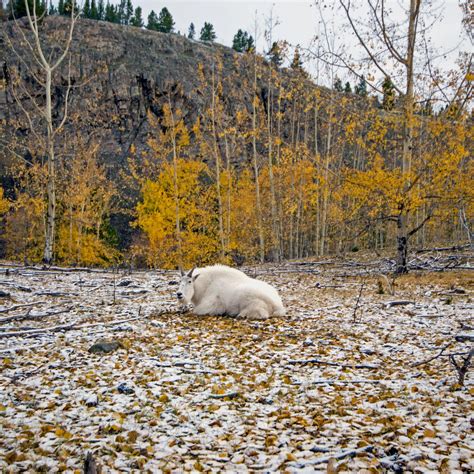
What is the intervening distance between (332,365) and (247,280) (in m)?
4.53

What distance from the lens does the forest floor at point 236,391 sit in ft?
13.8

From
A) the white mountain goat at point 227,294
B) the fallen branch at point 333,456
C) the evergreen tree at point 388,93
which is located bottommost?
the fallen branch at point 333,456

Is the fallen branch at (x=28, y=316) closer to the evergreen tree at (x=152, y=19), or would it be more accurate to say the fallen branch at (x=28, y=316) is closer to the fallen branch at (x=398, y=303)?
the fallen branch at (x=398, y=303)

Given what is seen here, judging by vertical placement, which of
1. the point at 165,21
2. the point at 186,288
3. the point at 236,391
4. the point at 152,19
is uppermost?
the point at 152,19

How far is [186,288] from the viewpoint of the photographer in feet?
36.6

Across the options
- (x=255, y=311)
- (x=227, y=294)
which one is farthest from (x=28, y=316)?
(x=255, y=311)

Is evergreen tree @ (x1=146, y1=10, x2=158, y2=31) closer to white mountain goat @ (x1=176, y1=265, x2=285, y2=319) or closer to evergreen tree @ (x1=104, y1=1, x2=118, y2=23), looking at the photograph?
evergreen tree @ (x1=104, y1=1, x2=118, y2=23)

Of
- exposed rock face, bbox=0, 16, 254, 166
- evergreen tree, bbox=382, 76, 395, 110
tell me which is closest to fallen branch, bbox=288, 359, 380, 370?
evergreen tree, bbox=382, 76, 395, 110

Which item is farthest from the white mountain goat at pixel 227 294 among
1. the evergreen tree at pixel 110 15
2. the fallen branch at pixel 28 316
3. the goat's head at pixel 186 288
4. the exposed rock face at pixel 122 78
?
the evergreen tree at pixel 110 15

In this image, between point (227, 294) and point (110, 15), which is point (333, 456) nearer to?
point (227, 294)

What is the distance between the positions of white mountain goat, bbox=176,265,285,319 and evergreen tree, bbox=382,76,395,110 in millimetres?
10329

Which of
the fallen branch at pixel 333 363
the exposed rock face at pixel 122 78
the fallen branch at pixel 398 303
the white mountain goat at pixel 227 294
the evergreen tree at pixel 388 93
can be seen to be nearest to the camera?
the fallen branch at pixel 333 363

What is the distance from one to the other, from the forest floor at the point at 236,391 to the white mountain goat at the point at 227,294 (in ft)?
1.47

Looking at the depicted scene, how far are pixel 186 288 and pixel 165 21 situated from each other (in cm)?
11894
